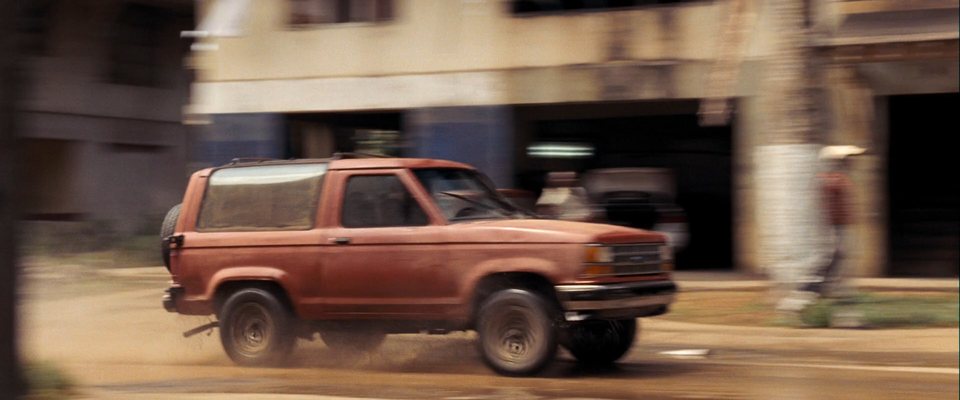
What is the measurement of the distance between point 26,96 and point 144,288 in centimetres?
1207

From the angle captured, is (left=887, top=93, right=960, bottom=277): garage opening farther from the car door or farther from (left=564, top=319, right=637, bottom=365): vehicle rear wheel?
the car door

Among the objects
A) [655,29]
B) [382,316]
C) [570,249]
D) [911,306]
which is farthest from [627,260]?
[655,29]

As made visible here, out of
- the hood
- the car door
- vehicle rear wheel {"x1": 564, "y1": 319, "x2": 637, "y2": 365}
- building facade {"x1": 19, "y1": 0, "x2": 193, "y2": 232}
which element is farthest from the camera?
building facade {"x1": 19, "y1": 0, "x2": 193, "y2": 232}

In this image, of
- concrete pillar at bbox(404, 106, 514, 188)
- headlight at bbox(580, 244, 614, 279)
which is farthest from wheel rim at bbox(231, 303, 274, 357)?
concrete pillar at bbox(404, 106, 514, 188)

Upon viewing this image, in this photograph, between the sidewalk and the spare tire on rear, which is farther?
the sidewalk

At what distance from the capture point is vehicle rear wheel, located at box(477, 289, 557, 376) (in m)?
9.44

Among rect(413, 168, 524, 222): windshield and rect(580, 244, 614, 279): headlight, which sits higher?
rect(413, 168, 524, 222): windshield

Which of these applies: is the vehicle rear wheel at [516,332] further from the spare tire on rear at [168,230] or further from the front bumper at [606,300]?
the spare tire on rear at [168,230]

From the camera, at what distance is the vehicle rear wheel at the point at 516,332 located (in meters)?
9.44

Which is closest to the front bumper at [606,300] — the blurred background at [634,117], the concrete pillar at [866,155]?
the blurred background at [634,117]

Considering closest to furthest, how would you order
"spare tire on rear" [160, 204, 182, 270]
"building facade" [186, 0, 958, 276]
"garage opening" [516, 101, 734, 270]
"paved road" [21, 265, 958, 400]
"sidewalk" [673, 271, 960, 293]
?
"paved road" [21, 265, 958, 400] < "spare tire on rear" [160, 204, 182, 270] < "sidewalk" [673, 271, 960, 293] < "building facade" [186, 0, 958, 276] < "garage opening" [516, 101, 734, 270]

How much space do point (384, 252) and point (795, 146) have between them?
16.5 feet

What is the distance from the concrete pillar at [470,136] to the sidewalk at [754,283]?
3.26m

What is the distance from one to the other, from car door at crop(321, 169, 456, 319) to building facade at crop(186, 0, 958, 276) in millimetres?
7127
